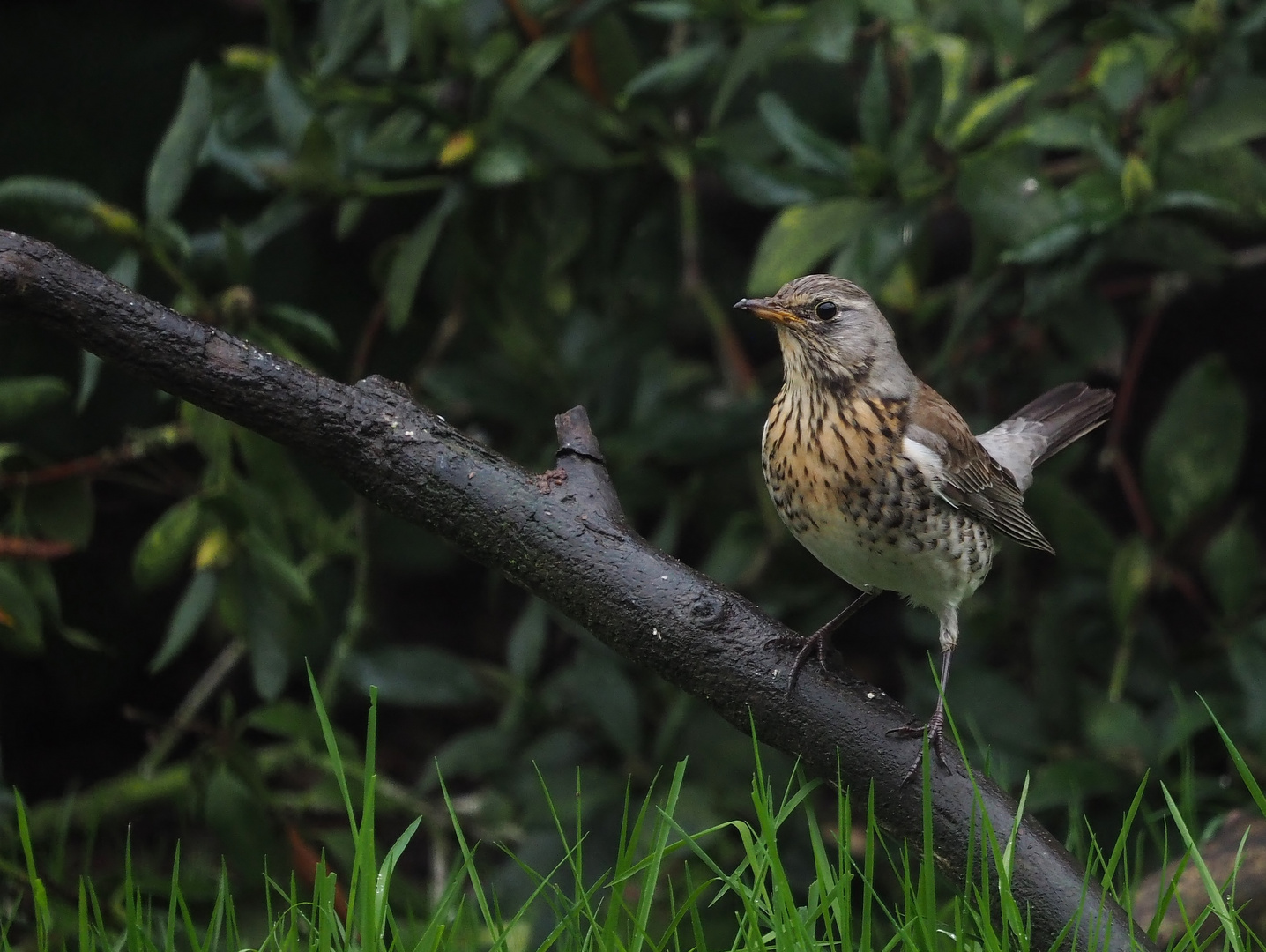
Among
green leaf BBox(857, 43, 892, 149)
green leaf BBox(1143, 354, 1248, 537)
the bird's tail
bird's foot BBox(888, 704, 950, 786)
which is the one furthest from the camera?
green leaf BBox(1143, 354, 1248, 537)

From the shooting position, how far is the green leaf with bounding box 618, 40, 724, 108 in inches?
138

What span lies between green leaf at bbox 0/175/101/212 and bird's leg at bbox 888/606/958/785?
2205 millimetres

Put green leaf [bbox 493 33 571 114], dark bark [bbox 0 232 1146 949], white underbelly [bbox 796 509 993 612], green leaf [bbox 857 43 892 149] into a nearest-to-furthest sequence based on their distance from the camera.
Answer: dark bark [bbox 0 232 1146 949] → white underbelly [bbox 796 509 993 612] → green leaf [bbox 857 43 892 149] → green leaf [bbox 493 33 571 114]

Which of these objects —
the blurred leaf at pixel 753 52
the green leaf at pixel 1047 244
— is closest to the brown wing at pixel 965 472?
the green leaf at pixel 1047 244

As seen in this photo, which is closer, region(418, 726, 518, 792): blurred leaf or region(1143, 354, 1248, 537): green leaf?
region(1143, 354, 1248, 537): green leaf

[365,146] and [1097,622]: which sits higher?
[365,146]

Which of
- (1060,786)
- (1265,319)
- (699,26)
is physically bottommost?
(1060,786)

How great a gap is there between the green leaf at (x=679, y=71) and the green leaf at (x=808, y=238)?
1.39 ft

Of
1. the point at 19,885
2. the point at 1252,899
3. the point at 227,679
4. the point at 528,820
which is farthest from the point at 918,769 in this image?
the point at 227,679

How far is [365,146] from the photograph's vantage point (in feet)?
11.7

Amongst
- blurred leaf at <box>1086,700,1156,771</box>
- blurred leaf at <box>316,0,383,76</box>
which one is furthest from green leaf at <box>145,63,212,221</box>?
blurred leaf at <box>1086,700,1156,771</box>

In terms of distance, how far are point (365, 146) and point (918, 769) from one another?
6.82ft

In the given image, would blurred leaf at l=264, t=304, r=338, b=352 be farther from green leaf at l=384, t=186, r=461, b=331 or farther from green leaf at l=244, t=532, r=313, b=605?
green leaf at l=244, t=532, r=313, b=605

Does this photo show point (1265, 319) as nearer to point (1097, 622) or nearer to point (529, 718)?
point (1097, 622)
